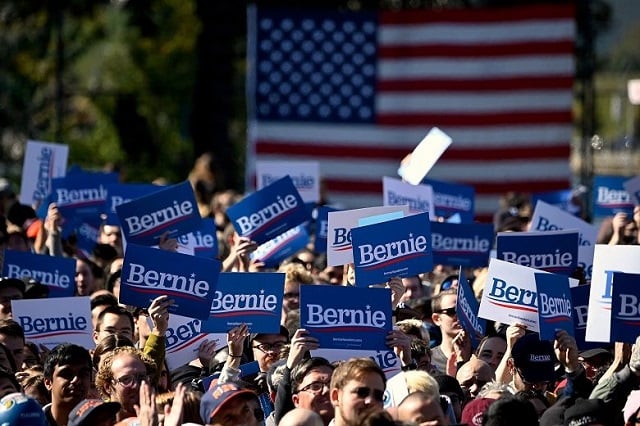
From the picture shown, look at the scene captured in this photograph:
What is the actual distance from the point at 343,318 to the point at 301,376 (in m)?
0.97

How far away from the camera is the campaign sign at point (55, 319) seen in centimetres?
1122

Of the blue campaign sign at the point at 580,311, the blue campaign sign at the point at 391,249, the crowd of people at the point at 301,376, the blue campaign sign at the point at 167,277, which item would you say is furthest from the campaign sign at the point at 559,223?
the blue campaign sign at the point at 167,277

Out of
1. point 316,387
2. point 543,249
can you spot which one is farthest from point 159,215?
point 316,387

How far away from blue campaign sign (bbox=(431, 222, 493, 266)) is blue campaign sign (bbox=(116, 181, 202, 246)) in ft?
7.74

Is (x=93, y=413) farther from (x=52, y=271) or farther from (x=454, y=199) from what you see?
(x=454, y=199)

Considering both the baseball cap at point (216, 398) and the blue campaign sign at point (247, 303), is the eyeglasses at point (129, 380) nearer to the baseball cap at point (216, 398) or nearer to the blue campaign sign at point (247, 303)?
the baseball cap at point (216, 398)

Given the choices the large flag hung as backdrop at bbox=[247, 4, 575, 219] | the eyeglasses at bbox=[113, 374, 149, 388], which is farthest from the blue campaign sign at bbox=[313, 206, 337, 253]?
the large flag hung as backdrop at bbox=[247, 4, 575, 219]

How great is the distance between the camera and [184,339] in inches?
428

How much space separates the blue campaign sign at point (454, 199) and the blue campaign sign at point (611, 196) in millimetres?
1360

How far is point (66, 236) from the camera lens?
15.8m

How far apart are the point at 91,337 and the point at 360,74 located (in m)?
12.5

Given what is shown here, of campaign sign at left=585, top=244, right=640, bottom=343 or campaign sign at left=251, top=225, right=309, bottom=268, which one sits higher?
campaign sign at left=585, top=244, right=640, bottom=343

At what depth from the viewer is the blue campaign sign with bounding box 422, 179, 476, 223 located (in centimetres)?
1641

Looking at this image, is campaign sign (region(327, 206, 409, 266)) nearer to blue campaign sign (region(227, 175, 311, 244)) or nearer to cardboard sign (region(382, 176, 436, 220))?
blue campaign sign (region(227, 175, 311, 244))
